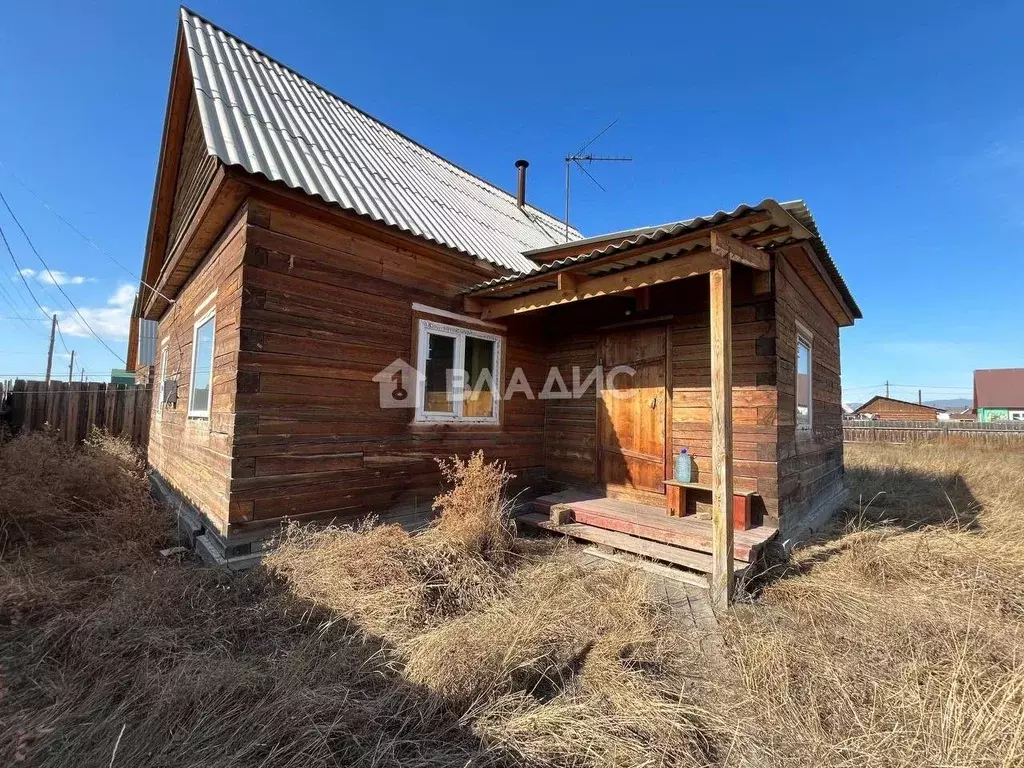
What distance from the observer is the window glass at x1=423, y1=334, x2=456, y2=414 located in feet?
17.6

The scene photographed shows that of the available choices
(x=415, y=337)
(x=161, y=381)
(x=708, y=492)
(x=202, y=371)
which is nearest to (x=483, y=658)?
(x=415, y=337)

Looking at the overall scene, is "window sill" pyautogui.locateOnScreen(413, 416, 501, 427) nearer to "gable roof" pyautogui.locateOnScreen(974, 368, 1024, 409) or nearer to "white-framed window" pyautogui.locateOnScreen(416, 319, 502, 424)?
"white-framed window" pyautogui.locateOnScreen(416, 319, 502, 424)

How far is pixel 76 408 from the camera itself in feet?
29.4

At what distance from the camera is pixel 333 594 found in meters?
3.34

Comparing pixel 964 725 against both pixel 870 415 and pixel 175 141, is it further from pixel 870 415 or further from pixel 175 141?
pixel 870 415

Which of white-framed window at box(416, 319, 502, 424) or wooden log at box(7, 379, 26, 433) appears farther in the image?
wooden log at box(7, 379, 26, 433)

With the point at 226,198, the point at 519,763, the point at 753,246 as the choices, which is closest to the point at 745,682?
the point at 519,763

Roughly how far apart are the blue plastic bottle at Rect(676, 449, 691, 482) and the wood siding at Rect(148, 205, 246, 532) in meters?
4.52

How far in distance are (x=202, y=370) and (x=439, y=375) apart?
281cm

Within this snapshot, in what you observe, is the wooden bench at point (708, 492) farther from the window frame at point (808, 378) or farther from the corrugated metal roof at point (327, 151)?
the corrugated metal roof at point (327, 151)

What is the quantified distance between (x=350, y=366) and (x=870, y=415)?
148ft

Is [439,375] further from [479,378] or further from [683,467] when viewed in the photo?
[683,467]

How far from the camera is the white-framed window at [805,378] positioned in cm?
598

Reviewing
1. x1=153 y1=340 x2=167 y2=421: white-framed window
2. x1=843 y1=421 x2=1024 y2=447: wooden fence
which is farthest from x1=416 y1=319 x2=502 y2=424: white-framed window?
x1=843 y1=421 x2=1024 y2=447: wooden fence
